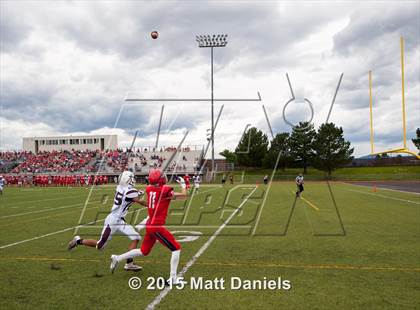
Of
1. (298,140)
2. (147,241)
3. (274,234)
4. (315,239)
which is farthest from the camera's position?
(298,140)

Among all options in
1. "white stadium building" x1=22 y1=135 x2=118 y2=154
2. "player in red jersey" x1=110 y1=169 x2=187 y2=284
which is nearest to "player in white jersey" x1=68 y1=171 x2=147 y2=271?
"player in red jersey" x1=110 y1=169 x2=187 y2=284

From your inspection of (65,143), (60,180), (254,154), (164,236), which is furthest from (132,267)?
(65,143)

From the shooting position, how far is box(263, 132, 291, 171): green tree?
5847 cm

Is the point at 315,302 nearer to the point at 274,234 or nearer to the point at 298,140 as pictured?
the point at 274,234

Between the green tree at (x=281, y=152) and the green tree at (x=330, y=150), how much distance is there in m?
4.55

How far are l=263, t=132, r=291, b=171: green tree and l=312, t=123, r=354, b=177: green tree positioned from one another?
4.55 m

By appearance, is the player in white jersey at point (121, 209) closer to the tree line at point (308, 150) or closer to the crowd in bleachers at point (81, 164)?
the crowd in bleachers at point (81, 164)

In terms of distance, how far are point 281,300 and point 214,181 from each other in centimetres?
4142

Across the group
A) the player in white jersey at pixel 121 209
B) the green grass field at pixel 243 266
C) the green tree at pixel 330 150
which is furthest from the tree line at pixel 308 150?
the player in white jersey at pixel 121 209

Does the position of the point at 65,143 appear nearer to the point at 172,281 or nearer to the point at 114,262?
the point at 114,262

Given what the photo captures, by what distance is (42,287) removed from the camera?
539 centimetres

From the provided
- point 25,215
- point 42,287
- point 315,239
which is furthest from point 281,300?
point 25,215

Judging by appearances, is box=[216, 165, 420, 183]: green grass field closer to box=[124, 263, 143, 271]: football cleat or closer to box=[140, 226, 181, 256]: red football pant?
box=[124, 263, 143, 271]: football cleat

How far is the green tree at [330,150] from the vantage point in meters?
58.6
